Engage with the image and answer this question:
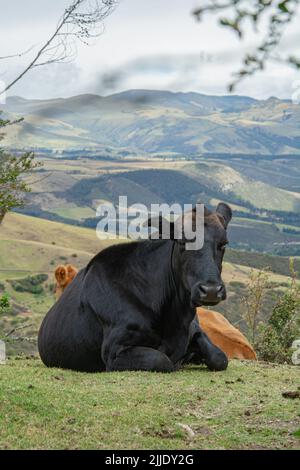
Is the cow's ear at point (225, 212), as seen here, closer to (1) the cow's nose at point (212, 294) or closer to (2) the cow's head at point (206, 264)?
(2) the cow's head at point (206, 264)

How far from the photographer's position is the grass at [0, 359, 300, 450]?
24.8 ft

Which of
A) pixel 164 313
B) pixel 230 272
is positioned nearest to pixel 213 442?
pixel 164 313

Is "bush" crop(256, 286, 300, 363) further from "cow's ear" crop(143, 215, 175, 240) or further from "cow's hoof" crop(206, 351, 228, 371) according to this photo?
"cow's ear" crop(143, 215, 175, 240)

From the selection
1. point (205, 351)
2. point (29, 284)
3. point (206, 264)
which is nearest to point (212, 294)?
point (206, 264)

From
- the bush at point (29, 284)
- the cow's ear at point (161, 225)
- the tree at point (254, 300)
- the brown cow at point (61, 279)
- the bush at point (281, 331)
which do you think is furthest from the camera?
the bush at point (29, 284)

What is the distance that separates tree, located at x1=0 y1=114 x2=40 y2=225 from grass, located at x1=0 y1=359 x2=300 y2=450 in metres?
2.31

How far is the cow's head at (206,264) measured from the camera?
10992mm

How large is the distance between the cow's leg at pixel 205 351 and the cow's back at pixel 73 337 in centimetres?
148

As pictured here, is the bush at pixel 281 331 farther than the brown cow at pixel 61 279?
Yes

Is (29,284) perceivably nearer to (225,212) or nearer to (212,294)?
(225,212)

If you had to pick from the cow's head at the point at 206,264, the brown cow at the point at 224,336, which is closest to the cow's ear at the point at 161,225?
the cow's head at the point at 206,264

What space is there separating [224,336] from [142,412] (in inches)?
268

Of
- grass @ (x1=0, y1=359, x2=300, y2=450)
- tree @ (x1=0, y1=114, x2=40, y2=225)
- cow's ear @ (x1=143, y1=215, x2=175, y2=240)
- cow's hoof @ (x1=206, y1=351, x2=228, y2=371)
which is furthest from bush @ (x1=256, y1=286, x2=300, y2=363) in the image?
tree @ (x1=0, y1=114, x2=40, y2=225)

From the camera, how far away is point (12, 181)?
11055 mm
